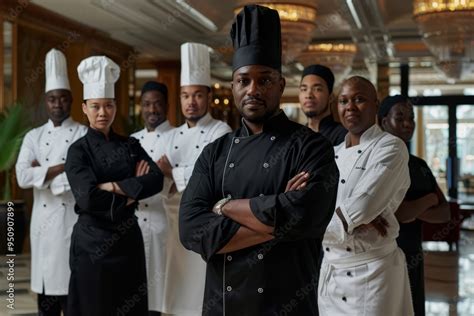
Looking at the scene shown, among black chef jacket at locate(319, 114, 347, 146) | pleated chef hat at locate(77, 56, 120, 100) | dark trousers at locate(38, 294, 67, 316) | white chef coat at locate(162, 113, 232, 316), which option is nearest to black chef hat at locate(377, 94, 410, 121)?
black chef jacket at locate(319, 114, 347, 146)

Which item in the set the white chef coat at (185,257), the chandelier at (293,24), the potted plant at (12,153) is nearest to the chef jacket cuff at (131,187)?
the white chef coat at (185,257)

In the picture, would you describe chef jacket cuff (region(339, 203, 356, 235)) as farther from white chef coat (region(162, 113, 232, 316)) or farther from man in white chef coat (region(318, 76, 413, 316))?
white chef coat (region(162, 113, 232, 316))

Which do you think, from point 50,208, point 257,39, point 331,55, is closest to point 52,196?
point 50,208

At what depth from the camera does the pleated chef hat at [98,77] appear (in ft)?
11.9

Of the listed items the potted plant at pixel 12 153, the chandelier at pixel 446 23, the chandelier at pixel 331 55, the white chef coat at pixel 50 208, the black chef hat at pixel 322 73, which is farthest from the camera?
the chandelier at pixel 331 55

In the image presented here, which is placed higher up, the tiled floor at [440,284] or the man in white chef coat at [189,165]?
the man in white chef coat at [189,165]

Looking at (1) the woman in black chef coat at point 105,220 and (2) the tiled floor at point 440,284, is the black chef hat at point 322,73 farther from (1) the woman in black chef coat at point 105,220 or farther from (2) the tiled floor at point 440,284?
(2) the tiled floor at point 440,284

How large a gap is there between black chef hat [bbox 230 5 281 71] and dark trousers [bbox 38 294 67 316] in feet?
9.77

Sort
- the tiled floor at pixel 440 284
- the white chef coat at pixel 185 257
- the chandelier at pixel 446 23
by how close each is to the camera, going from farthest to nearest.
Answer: the chandelier at pixel 446 23, the tiled floor at pixel 440 284, the white chef coat at pixel 185 257

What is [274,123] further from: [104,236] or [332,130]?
[332,130]

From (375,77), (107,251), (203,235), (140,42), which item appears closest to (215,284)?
(203,235)

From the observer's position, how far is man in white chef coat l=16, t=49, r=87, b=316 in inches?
180

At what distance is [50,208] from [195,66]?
143 cm

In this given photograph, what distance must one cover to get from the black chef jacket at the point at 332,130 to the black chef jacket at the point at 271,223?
1.56 meters
